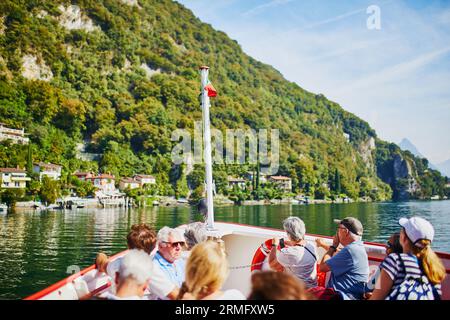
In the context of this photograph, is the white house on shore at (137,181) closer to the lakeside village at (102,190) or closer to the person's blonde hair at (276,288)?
the lakeside village at (102,190)

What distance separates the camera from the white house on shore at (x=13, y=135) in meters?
57.3

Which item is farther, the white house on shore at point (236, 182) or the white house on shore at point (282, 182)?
the white house on shore at point (282, 182)

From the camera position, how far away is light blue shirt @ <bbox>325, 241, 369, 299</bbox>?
9.19 ft

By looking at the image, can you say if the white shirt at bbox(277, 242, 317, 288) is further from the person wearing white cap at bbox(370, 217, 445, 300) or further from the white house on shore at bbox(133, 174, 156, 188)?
the white house on shore at bbox(133, 174, 156, 188)

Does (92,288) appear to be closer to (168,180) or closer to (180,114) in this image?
(168,180)

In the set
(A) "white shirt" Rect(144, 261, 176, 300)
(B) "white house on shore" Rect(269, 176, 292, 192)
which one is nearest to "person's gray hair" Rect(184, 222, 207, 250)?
(A) "white shirt" Rect(144, 261, 176, 300)

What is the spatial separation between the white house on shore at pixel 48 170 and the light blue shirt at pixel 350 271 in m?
56.6

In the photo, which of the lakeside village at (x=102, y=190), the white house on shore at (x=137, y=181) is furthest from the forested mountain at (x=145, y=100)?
the lakeside village at (x=102, y=190)

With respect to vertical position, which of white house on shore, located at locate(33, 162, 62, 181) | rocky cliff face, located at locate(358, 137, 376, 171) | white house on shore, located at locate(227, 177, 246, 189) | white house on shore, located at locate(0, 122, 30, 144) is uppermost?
rocky cliff face, located at locate(358, 137, 376, 171)

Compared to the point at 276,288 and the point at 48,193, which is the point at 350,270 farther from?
the point at 48,193

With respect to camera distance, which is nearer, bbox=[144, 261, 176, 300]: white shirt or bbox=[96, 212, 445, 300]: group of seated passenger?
bbox=[96, 212, 445, 300]: group of seated passenger

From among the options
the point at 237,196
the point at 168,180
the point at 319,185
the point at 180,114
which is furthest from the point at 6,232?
the point at 319,185

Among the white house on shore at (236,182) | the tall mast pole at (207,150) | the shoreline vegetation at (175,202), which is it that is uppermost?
the white house on shore at (236,182)

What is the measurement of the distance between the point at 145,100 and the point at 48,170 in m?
29.7
